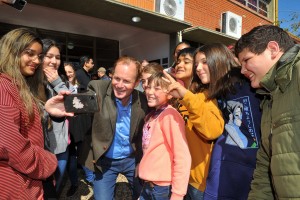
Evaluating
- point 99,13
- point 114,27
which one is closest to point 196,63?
point 99,13

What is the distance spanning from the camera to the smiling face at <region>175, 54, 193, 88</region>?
3.06 meters

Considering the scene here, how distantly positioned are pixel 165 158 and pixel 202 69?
77 cm

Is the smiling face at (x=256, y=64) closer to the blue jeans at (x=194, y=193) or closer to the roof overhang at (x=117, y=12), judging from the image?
the blue jeans at (x=194, y=193)

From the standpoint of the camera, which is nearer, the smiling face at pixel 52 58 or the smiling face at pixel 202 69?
the smiling face at pixel 202 69

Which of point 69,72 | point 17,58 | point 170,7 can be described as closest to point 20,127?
point 17,58

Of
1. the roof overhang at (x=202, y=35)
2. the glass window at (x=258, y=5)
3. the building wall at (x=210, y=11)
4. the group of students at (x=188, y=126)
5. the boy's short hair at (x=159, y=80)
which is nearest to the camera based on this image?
the group of students at (x=188, y=126)

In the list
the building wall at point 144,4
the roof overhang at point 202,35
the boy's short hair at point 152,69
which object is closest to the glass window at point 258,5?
the roof overhang at point 202,35

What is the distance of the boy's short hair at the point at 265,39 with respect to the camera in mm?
1506

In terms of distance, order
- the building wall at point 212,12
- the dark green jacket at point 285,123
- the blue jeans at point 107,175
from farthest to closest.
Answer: the building wall at point 212,12, the blue jeans at point 107,175, the dark green jacket at point 285,123

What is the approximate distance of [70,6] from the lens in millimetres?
7109

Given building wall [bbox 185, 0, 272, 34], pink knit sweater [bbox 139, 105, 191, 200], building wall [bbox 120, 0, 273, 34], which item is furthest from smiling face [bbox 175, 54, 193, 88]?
building wall [bbox 185, 0, 272, 34]

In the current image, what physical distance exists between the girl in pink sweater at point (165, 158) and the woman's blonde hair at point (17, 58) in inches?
38.2

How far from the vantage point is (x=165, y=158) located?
213 cm

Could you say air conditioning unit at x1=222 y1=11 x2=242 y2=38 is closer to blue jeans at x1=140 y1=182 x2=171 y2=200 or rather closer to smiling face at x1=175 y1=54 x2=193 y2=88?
smiling face at x1=175 y1=54 x2=193 y2=88
